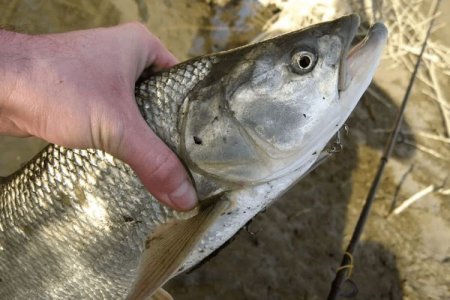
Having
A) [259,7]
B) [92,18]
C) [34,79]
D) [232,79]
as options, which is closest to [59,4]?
[92,18]

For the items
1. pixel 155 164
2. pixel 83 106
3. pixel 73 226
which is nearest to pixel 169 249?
pixel 155 164

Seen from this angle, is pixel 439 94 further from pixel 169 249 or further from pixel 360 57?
pixel 169 249

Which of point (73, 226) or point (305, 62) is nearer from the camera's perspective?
point (305, 62)

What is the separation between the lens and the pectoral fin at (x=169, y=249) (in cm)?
185

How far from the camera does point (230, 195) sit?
77.1 inches

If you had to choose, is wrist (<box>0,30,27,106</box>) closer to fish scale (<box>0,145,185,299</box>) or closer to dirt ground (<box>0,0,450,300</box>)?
fish scale (<box>0,145,185,299</box>)

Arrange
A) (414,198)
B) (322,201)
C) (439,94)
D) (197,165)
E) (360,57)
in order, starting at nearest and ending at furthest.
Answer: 1. (360,57)
2. (197,165)
3. (322,201)
4. (414,198)
5. (439,94)

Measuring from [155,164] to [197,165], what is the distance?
0.57ft

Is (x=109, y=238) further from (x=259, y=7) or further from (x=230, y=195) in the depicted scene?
(x=259, y=7)

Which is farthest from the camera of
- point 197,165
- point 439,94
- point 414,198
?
point 439,94

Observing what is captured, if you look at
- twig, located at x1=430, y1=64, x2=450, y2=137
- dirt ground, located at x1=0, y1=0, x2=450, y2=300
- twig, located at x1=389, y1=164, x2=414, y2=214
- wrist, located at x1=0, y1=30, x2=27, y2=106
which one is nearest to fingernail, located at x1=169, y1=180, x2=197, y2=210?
wrist, located at x1=0, y1=30, x2=27, y2=106

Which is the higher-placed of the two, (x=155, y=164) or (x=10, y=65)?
(x=10, y=65)

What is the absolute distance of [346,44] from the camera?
1.85 m

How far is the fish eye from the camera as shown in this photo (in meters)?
1.83
